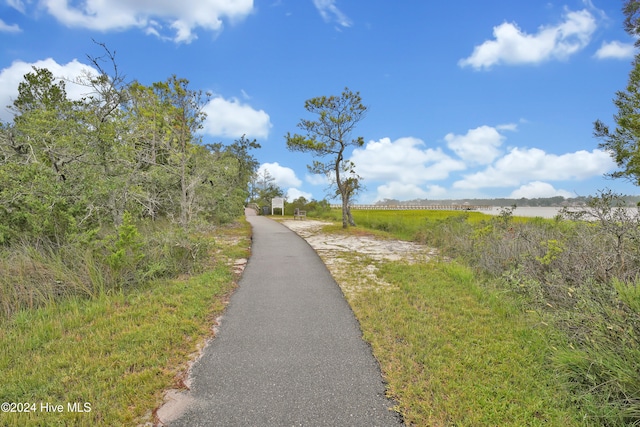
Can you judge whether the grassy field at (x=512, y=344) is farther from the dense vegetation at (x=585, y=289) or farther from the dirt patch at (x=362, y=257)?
the dirt patch at (x=362, y=257)

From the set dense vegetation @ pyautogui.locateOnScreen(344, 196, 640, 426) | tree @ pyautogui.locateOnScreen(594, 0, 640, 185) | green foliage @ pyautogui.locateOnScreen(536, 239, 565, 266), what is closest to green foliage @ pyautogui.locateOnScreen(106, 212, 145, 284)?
dense vegetation @ pyautogui.locateOnScreen(344, 196, 640, 426)

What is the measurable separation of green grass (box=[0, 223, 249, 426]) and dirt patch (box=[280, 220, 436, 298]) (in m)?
2.62

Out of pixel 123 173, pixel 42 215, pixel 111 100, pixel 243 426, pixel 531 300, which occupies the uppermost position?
pixel 111 100

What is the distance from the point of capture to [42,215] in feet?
17.3

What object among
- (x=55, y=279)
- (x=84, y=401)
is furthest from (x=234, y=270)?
(x=84, y=401)

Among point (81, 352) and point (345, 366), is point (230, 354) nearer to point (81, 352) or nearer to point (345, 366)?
point (345, 366)

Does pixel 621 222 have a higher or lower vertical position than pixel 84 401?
higher

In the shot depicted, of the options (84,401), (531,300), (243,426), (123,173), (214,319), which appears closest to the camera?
(243,426)

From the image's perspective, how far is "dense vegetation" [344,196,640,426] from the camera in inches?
89.3

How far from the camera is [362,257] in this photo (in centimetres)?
818

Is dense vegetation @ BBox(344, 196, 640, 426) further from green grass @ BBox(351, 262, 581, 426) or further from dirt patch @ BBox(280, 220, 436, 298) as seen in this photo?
dirt patch @ BBox(280, 220, 436, 298)

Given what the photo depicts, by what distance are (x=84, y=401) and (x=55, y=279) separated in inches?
126

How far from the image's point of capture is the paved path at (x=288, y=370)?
222cm

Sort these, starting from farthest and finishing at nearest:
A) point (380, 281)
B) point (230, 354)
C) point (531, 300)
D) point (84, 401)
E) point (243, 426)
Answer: point (380, 281)
point (531, 300)
point (230, 354)
point (84, 401)
point (243, 426)
